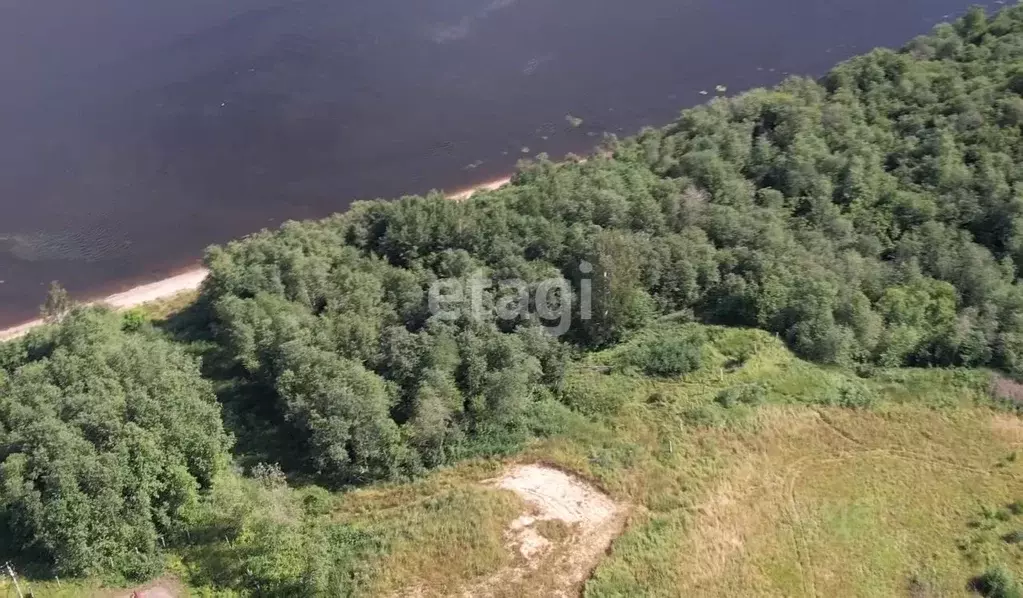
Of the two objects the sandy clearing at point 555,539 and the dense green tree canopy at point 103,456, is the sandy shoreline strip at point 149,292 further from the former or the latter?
the sandy clearing at point 555,539

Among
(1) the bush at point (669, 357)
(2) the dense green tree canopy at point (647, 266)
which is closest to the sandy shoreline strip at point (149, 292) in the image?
(2) the dense green tree canopy at point (647, 266)

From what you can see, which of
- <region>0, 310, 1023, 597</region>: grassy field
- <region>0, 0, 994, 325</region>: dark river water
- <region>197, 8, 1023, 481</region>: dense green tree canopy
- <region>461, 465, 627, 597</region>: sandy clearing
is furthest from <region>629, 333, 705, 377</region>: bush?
<region>0, 0, 994, 325</region>: dark river water

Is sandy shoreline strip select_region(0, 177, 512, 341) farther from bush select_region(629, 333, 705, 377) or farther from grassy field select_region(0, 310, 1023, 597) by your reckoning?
bush select_region(629, 333, 705, 377)

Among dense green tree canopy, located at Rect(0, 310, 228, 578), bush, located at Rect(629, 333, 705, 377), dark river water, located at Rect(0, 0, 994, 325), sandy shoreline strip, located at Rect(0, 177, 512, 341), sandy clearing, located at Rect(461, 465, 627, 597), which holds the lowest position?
sandy clearing, located at Rect(461, 465, 627, 597)

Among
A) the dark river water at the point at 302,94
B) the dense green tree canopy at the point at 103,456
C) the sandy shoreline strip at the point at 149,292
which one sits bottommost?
the dense green tree canopy at the point at 103,456

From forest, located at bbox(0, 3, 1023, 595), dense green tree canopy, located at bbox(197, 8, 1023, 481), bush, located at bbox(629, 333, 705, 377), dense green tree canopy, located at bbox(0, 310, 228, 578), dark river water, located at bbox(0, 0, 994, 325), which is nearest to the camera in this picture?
dense green tree canopy, located at bbox(0, 310, 228, 578)
